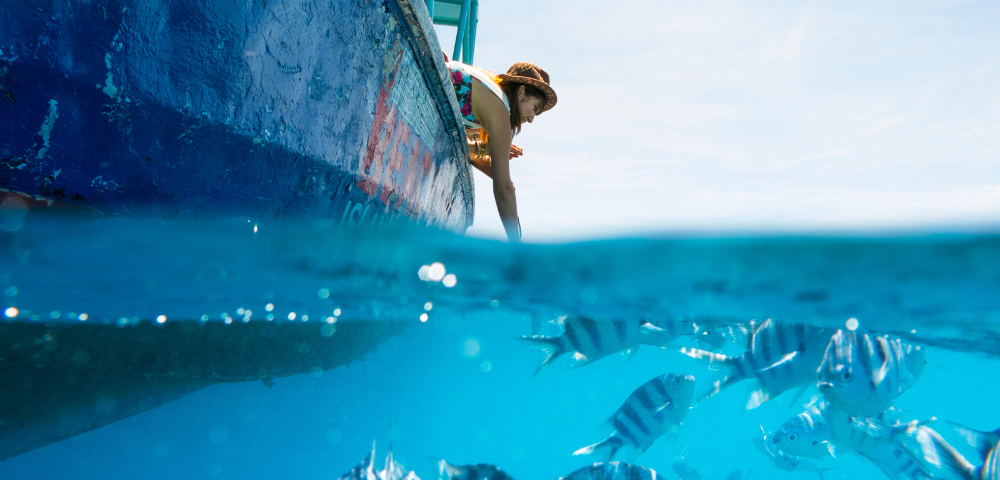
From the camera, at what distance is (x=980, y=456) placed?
322cm

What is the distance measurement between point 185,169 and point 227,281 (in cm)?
239

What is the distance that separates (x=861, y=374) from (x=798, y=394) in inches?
28.4

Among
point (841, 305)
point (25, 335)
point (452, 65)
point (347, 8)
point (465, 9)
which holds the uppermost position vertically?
point (465, 9)

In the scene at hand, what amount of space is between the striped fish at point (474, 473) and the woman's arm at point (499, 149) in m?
2.14

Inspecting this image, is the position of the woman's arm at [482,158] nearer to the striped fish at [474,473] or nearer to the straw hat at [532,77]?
the straw hat at [532,77]

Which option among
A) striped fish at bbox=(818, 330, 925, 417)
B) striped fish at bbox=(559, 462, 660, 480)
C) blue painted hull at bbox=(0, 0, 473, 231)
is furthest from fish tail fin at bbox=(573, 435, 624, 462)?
blue painted hull at bbox=(0, 0, 473, 231)

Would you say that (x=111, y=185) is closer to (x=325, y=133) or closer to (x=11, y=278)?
(x=325, y=133)

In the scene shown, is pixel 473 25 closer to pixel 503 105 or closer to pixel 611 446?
pixel 503 105

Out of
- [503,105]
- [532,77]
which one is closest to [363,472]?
[503,105]

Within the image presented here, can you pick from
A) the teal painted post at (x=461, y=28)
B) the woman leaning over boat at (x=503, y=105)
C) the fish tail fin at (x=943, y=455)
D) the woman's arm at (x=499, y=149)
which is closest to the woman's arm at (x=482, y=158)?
the woman leaning over boat at (x=503, y=105)

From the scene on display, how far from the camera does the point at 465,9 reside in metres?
10.2

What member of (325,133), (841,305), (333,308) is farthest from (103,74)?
(841,305)

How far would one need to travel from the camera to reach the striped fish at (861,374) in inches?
134

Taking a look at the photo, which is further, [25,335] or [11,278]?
[25,335]
